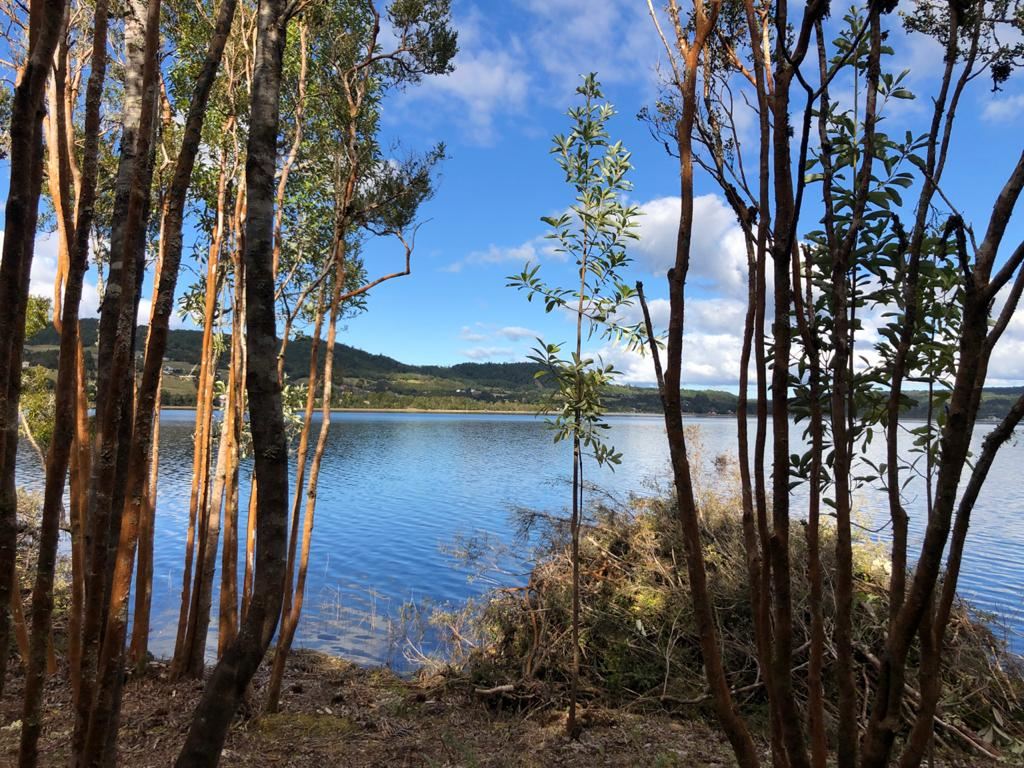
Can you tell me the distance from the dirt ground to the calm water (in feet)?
8.37

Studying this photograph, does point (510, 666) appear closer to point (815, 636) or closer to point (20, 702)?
point (20, 702)

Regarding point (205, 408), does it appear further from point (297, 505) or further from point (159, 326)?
point (159, 326)

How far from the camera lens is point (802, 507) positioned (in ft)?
53.4

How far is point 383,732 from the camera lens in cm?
569

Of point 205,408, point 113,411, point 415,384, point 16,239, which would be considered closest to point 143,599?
point 205,408

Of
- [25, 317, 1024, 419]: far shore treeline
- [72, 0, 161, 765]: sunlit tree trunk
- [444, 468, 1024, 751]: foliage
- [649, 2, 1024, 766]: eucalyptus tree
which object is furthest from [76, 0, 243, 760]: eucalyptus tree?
[25, 317, 1024, 419]: far shore treeline

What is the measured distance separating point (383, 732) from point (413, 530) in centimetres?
1435

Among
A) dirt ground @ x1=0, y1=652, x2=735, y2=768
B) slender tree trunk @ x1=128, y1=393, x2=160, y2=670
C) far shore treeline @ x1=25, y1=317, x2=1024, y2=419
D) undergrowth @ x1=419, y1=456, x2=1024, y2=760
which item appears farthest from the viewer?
far shore treeline @ x1=25, y1=317, x2=1024, y2=419

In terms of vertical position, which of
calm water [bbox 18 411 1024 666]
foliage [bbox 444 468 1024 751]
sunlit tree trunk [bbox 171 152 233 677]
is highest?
sunlit tree trunk [bbox 171 152 233 677]

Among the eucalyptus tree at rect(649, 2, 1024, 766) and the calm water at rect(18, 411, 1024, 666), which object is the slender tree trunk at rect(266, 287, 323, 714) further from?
the eucalyptus tree at rect(649, 2, 1024, 766)

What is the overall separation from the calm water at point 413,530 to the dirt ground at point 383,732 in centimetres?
255

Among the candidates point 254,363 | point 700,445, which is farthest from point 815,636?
point 700,445

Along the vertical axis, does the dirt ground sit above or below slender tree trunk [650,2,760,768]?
below

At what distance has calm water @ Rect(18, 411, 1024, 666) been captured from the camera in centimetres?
1077
